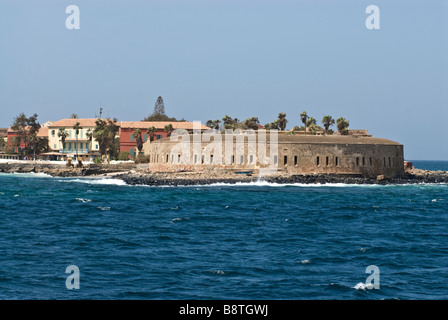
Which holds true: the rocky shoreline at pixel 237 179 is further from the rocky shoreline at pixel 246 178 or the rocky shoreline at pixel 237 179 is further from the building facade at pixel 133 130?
the building facade at pixel 133 130

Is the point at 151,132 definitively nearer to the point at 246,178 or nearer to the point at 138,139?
the point at 138,139

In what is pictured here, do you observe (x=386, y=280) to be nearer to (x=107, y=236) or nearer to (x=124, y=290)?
(x=124, y=290)

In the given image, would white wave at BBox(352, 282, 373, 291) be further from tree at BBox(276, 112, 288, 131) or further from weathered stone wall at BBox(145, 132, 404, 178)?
tree at BBox(276, 112, 288, 131)

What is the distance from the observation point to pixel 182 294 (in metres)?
15.1

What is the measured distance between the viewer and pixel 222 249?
2133 centimetres

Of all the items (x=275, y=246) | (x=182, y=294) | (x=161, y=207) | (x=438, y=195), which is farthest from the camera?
(x=438, y=195)

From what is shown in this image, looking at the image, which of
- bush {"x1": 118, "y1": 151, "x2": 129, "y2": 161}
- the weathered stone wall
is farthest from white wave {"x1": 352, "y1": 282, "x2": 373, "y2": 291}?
bush {"x1": 118, "y1": 151, "x2": 129, "y2": 161}

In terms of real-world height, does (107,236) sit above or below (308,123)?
below

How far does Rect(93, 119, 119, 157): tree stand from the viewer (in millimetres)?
89769

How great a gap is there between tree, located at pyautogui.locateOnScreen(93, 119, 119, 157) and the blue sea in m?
50.1

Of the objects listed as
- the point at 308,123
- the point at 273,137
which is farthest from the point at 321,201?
the point at 308,123

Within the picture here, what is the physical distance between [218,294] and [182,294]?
899mm

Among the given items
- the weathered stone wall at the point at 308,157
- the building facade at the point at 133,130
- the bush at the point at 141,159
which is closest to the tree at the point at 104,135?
the building facade at the point at 133,130

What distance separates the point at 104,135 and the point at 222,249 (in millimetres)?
71169
